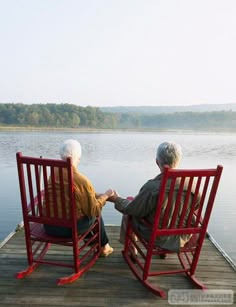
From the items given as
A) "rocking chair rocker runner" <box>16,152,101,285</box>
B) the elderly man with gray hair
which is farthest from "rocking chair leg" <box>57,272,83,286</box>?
the elderly man with gray hair

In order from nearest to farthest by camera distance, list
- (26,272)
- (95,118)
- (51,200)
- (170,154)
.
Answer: (170,154)
(51,200)
(26,272)
(95,118)

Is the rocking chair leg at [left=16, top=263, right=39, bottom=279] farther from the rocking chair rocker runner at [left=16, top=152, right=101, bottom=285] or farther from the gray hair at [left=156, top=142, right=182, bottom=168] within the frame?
the gray hair at [left=156, top=142, right=182, bottom=168]

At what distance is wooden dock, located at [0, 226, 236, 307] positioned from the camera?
2275mm

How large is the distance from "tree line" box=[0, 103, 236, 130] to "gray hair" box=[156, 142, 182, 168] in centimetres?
5460

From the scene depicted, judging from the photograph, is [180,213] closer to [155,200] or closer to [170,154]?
[155,200]

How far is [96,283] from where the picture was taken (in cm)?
253

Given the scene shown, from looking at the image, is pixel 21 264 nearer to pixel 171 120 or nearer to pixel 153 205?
pixel 153 205

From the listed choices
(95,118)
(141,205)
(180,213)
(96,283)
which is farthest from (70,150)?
(95,118)

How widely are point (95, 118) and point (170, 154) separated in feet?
197

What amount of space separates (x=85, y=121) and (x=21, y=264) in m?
58.3

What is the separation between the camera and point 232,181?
1114 centimetres

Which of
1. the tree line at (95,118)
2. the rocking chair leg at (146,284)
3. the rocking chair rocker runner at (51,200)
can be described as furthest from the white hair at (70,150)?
the tree line at (95,118)

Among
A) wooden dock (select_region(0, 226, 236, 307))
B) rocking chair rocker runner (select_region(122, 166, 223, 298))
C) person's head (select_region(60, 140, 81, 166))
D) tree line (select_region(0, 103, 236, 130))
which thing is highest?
person's head (select_region(60, 140, 81, 166))

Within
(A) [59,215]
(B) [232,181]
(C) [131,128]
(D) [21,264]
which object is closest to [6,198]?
(D) [21,264]
